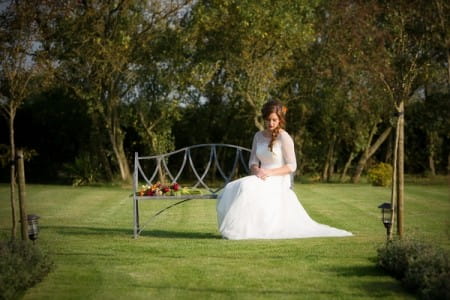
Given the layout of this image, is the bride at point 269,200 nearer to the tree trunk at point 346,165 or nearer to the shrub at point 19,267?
the shrub at point 19,267

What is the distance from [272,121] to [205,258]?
2.98 m

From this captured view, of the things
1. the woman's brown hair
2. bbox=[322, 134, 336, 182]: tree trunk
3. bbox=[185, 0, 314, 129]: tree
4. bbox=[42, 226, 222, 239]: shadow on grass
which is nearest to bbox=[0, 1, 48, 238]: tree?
bbox=[42, 226, 222, 239]: shadow on grass

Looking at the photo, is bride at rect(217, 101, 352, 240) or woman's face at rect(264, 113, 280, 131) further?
woman's face at rect(264, 113, 280, 131)

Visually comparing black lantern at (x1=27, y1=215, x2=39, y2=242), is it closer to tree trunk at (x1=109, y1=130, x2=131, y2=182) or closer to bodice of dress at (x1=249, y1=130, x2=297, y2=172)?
bodice of dress at (x1=249, y1=130, x2=297, y2=172)

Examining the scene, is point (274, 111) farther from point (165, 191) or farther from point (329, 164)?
point (329, 164)

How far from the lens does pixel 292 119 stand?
27078 mm

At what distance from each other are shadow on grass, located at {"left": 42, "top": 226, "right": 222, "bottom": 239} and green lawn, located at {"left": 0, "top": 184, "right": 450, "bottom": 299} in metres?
0.02

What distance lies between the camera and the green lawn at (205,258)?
6.98m

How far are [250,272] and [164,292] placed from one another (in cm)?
119

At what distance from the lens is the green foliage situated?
20.3 ft

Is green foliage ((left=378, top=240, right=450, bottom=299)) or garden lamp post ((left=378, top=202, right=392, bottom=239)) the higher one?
garden lamp post ((left=378, top=202, right=392, bottom=239))

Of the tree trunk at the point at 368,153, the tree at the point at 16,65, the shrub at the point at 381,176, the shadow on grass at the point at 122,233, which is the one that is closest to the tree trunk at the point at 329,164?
the tree trunk at the point at 368,153

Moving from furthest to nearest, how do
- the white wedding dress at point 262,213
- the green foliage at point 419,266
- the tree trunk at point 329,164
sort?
the tree trunk at point 329,164 < the white wedding dress at point 262,213 < the green foliage at point 419,266

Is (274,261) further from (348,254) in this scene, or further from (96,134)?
(96,134)
